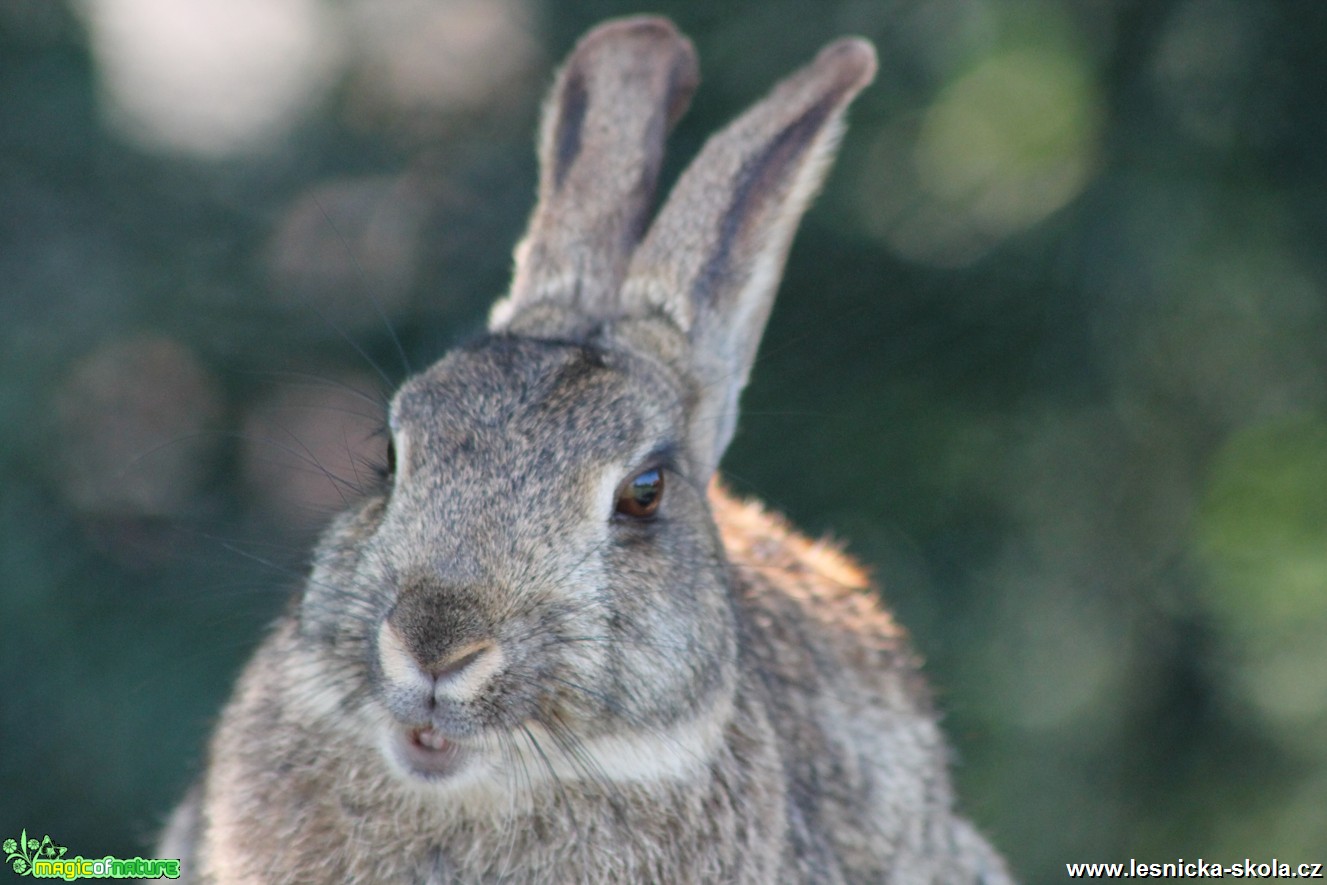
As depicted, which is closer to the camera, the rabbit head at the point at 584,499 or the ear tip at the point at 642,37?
the rabbit head at the point at 584,499

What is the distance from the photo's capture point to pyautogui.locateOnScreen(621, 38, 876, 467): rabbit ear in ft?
8.41

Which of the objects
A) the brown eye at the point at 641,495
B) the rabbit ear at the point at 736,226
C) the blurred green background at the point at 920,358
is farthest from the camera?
the blurred green background at the point at 920,358

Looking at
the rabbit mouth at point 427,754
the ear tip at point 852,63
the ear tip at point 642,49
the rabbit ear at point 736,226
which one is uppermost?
the ear tip at point 642,49

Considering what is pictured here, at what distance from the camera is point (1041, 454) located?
12.4ft

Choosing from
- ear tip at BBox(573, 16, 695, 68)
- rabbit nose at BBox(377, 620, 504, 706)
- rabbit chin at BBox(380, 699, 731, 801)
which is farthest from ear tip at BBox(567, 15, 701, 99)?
rabbit nose at BBox(377, 620, 504, 706)

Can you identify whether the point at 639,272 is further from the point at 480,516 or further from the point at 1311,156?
the point at 1311,156

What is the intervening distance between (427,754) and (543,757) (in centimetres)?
15

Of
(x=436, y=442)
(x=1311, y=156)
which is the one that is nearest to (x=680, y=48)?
(x=436, y=442)

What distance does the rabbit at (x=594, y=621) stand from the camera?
1.93 meters

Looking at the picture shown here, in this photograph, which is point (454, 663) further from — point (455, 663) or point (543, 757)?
point (543, 757)

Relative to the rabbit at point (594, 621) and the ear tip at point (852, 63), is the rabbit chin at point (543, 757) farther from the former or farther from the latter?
the ear tip at point (852, 63)

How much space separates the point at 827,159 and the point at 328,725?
49.2 inches

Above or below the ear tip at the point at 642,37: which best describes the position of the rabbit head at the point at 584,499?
below

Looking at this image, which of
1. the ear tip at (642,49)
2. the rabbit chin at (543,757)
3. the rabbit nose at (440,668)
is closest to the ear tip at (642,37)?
the ear tip at (642,49)
